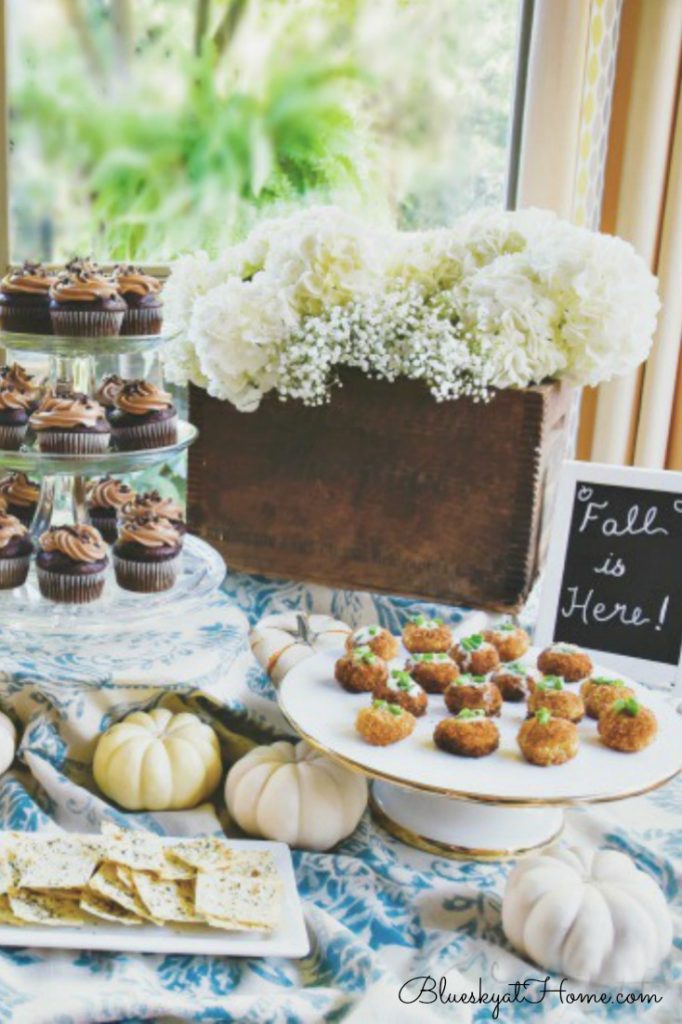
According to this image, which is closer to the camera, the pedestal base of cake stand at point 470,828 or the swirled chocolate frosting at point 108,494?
the pedestal base of cake stand at point 470,828

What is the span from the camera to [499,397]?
1358 mm

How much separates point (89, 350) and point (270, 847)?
2.06 feet

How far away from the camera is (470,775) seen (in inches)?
38.5

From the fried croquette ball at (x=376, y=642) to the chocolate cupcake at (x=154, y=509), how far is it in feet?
Answer: 0.91

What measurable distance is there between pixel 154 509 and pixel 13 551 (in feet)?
0.56

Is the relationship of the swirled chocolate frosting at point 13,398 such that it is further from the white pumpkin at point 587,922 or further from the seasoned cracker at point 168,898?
the white pumpkin at point 587,922

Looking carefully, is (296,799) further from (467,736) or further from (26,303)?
(26,303)

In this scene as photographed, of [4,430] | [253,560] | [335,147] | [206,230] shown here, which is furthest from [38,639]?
[335,147]

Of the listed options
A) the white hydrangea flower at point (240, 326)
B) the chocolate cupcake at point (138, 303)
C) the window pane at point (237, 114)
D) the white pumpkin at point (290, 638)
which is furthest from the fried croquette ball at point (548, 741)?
the window pane at point (237, 114)

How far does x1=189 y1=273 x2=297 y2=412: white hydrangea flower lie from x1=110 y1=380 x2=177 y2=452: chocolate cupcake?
0.25 ft

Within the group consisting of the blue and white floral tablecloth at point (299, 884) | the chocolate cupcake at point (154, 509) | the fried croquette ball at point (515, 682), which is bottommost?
the blue and white floral tablecloth at point (299, 884)

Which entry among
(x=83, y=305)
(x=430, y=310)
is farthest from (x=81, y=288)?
(x=430, y=310)

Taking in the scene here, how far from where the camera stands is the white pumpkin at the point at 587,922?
0.86 m

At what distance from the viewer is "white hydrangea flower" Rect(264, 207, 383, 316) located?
1328mm
